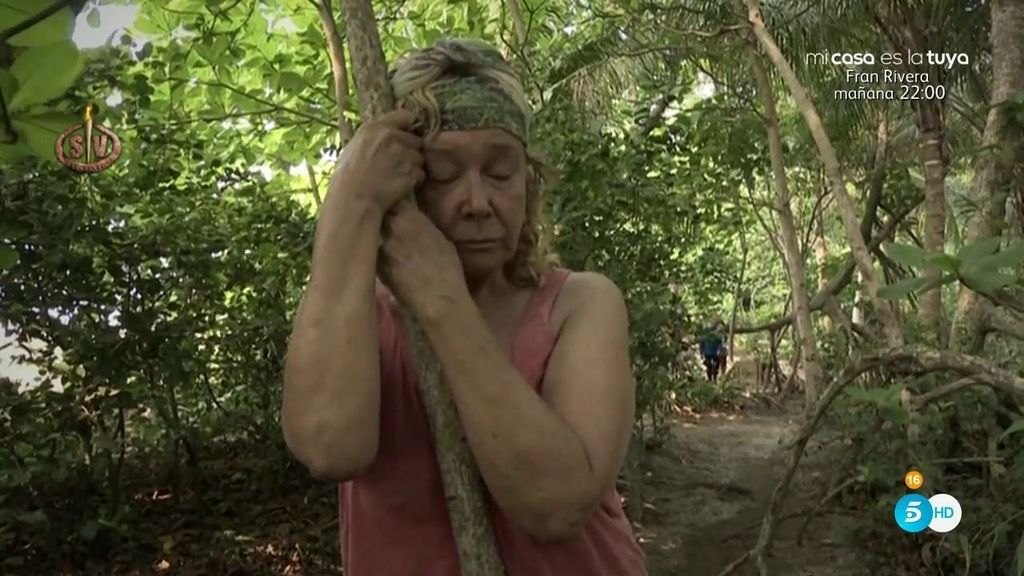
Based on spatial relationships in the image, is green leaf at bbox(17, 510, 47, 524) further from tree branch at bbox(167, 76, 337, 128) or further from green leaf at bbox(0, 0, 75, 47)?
green leaf at bbox(0, 0, 75, 47)

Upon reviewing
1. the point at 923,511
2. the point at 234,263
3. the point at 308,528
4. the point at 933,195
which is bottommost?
the point at 923,511

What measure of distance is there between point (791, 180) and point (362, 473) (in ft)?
39.2

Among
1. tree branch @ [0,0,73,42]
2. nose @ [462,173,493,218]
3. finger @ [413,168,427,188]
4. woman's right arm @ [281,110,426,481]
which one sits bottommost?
woman's right arm @ [281,110,426,481]

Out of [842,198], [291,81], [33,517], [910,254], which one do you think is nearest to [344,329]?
[910,254]

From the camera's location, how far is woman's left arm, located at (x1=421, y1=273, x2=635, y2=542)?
2.53ft

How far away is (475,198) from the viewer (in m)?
0.91

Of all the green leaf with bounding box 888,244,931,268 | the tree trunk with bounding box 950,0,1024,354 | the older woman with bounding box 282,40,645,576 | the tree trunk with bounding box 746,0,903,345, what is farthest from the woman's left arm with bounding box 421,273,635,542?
the tree trunk with bounding box 746,0,903,345

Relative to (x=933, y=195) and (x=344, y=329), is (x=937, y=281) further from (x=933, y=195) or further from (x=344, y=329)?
(x=933, y=195)

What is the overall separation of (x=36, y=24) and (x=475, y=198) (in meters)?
0.44

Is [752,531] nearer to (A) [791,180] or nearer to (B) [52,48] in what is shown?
(B) [52,48]

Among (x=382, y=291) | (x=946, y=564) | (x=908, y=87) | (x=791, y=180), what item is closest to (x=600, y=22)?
(x=908, y=87)

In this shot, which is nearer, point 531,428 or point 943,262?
point 531,428

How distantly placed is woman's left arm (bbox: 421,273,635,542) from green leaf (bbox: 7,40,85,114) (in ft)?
1.26

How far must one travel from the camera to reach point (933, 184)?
19.4 ft
